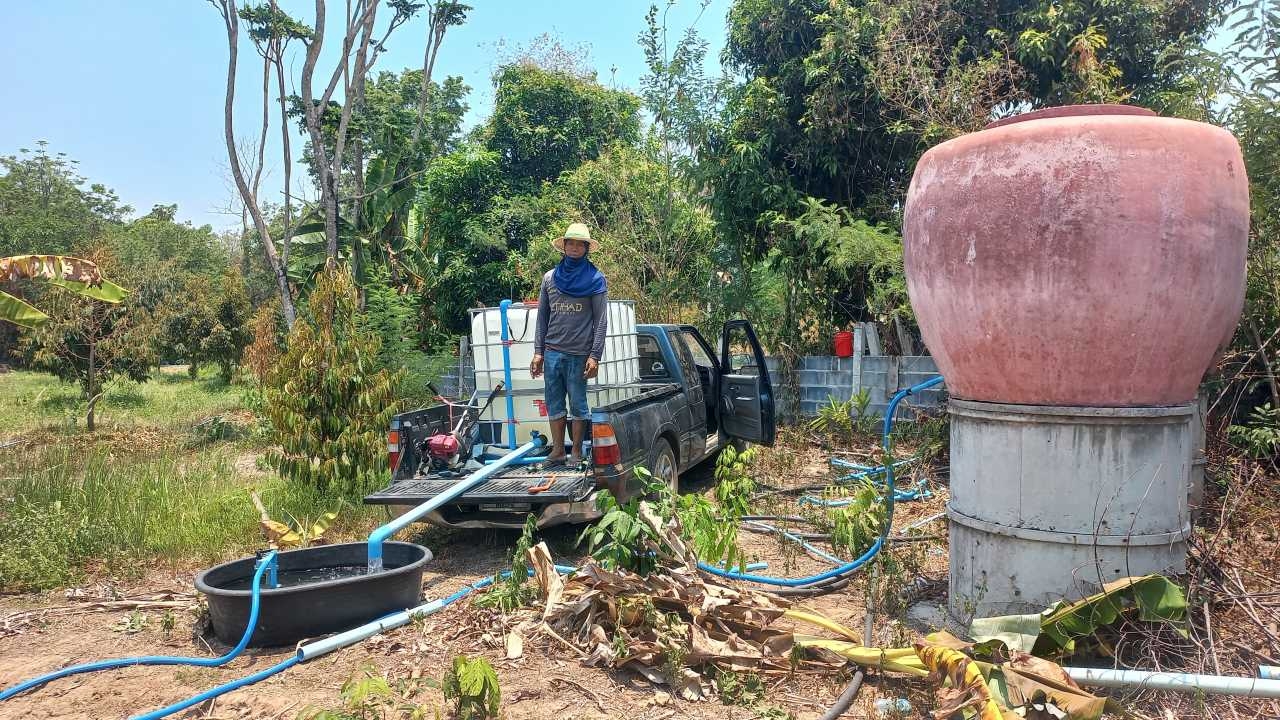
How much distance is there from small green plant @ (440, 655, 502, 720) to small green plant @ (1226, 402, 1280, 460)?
17.6 ft

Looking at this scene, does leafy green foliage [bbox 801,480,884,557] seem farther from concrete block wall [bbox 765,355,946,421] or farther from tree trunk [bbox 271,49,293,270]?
tree trunk [bbox 271,49,293,270]

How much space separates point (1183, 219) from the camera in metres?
3.53

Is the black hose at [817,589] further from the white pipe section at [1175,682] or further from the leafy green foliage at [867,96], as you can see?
the leafy green foliage at [867,96]

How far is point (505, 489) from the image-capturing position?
5.54m

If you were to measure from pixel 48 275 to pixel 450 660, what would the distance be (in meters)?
5.29

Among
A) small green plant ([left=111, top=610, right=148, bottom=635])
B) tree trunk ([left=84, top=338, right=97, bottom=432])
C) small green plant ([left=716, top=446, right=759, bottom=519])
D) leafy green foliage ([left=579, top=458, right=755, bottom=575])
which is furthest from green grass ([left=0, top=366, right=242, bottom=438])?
leafy green foliage ([left=579, top=458, right=755, bottom=575])

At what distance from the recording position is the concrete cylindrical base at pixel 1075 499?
3.70m

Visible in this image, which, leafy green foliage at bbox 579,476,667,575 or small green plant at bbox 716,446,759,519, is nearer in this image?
leafy green foliage at bbox 579,476,667,575

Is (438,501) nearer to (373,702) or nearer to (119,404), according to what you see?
(373,702)

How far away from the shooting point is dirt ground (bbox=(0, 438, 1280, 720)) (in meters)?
3.44

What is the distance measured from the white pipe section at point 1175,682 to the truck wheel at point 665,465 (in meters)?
3.44

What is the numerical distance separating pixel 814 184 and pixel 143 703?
1052 centimetres

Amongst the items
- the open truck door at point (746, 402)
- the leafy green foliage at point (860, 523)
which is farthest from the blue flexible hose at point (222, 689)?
the open truck door at point (746, 402)

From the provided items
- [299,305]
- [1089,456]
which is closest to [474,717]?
[1089,456]
